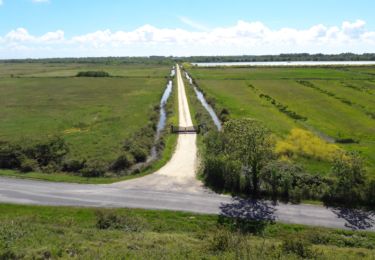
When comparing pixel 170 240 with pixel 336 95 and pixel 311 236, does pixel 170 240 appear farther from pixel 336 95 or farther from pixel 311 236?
pixel 336 95

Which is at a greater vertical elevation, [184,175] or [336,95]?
[336,95]

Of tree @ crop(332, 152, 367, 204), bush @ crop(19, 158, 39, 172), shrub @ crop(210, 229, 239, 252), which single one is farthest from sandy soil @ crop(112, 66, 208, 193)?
shrub @ crop(210, 229, 239, 252)

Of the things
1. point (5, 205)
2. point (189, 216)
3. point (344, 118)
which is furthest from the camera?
point (344, 118)

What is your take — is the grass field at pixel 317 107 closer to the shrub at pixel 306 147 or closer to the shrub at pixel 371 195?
the shrub at pixel 306 147

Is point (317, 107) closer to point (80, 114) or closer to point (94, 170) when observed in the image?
point (80, 114)

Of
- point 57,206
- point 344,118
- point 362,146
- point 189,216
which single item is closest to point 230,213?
point 189,216

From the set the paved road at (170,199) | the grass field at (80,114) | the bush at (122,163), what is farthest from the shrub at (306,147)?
the grass field at (80,114)

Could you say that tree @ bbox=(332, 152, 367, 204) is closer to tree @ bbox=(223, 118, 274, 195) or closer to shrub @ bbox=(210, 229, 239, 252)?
tree @ bbox=(223, 118, 274, 195)

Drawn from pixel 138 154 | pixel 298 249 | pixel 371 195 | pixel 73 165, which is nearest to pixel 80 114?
pixel 73 165
